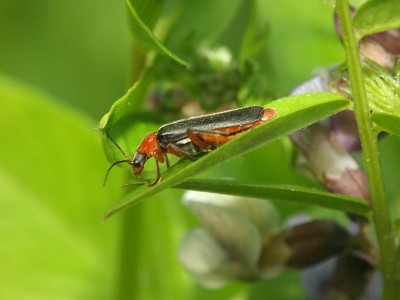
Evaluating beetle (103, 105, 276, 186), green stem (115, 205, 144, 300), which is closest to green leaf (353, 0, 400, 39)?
beetle (103, 105, 276, 186)

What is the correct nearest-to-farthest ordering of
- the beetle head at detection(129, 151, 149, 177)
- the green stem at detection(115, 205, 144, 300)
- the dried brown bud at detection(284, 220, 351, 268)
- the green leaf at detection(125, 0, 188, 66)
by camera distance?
1. the green leaf at detection(125, 0, 188, 66)
2. the beetle head at detection(129, 151, 149, 177)
3. the dried brown bud at detection(284, 220, 351, 268)
4. the green stem at detection(115, 205, 144, 300)

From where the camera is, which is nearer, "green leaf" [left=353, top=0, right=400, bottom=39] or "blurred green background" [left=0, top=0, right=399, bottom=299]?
"green leaf" [left=353, top=0, right=400, bottom=39]

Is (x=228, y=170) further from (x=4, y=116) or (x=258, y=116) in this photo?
(x=258, y=116)

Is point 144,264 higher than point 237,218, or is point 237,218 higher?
point 144,264

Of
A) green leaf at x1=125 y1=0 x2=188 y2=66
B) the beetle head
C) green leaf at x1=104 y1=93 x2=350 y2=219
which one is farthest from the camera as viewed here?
the beetle head

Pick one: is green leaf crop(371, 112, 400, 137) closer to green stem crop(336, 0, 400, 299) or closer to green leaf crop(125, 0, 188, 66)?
green stem crop(336, 0, 400, 299)

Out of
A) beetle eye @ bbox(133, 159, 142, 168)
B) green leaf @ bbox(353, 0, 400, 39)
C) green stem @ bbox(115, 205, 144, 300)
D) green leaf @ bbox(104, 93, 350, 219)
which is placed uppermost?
green stem @ bbox(115, 205, 144, 300)

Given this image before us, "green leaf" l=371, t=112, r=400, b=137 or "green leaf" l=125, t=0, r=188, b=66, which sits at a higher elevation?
"green leaf" l=125, t=0, r=188, b=66

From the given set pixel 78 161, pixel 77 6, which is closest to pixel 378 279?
pixel 78 161
